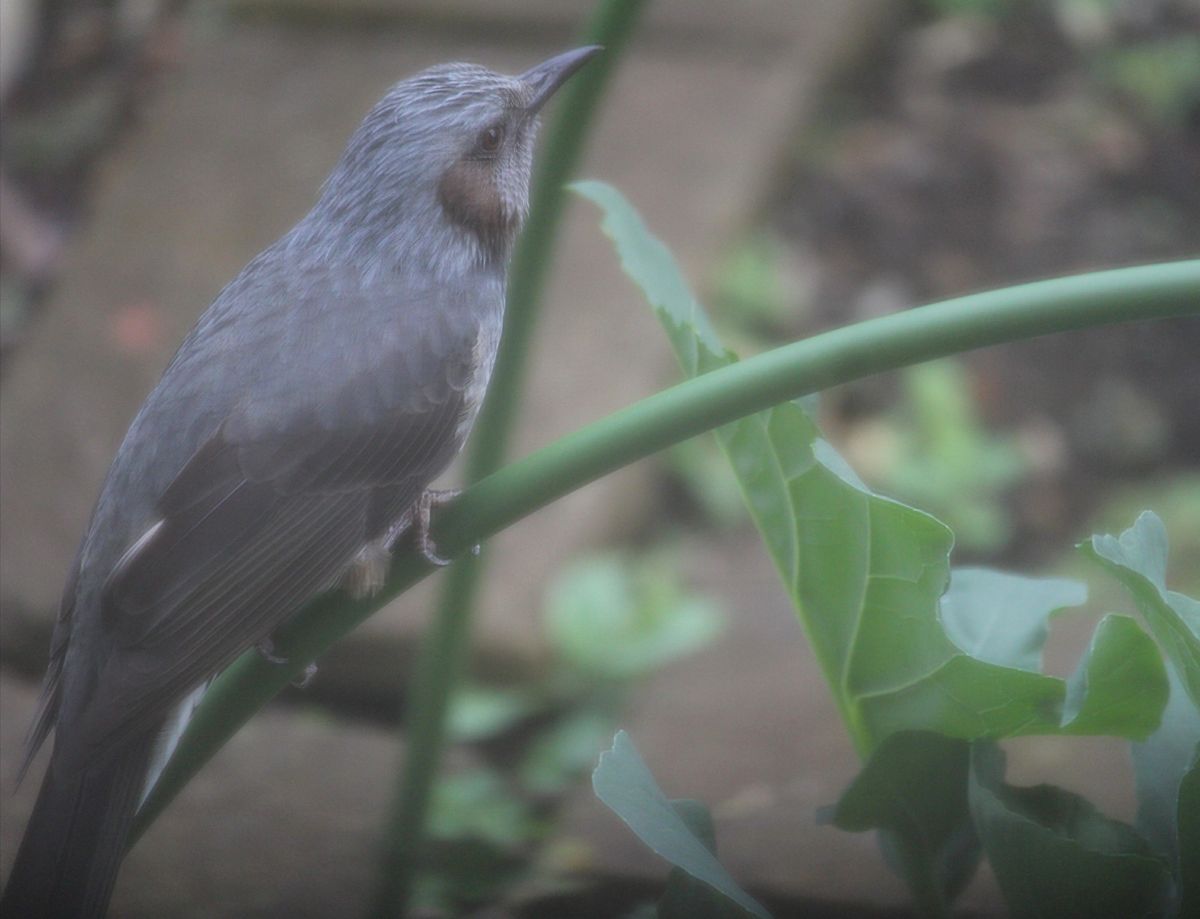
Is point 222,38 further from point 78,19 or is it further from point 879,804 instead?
point 879,804

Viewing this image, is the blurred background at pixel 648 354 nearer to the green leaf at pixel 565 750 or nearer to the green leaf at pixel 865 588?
the green leaf at pixel 565 750

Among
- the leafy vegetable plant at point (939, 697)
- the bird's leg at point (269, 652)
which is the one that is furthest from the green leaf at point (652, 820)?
the bird's leg at point (269, 652)

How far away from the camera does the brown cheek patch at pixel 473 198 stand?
284 centimetres

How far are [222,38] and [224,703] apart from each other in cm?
463

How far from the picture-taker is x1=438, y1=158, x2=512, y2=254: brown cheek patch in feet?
9.32

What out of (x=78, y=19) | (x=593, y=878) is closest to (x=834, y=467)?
(x=593, y=878)

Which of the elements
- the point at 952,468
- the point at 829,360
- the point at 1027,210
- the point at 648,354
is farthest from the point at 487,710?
the point at 1027,210

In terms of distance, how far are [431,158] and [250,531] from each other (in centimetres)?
80

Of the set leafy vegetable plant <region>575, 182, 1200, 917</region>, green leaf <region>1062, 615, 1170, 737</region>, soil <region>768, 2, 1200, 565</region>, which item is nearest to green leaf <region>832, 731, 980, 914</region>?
leafy vegetable plant <region>575, 182, 1200, 917</region>

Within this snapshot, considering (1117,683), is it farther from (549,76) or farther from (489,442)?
(549,76)

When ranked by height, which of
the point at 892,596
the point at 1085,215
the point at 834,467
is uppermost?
the point at 1085,215

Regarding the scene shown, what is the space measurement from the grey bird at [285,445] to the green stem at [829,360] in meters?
0.29

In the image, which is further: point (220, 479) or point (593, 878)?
point (593, 878)

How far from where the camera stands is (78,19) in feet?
20.9
